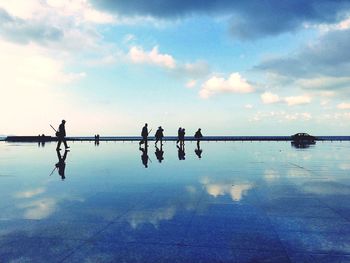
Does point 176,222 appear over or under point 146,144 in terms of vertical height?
under

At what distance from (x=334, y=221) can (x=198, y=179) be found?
5575 millimetres

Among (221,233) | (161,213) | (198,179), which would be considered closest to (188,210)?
(161,213)

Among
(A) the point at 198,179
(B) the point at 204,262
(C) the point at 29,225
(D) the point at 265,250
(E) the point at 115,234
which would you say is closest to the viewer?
(B) the point at 204,262

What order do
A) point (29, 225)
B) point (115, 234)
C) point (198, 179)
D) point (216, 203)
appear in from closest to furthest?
1. point (115, 234)
2. point (29, 225)
3. point (216, 203)
4. point (198, 179)

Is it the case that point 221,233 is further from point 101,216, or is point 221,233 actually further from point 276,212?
point 101,216

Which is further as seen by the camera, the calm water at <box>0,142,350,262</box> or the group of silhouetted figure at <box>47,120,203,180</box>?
the group of silhouetted figure at <box>47,120,203,180</box>

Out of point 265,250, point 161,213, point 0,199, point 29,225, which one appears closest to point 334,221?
point 265,250

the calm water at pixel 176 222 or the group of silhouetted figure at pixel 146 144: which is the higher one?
the group of silhouetted figure at pixel 146 144

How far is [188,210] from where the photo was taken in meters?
6.63

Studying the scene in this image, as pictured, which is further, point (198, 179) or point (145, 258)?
point (198, 179)

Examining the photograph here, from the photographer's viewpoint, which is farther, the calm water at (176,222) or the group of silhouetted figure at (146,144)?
the group of silhouetted figure at (146,144)

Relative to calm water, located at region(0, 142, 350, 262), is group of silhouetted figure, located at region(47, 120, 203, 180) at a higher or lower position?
higher

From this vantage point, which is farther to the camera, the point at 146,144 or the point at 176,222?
the point at 146,144

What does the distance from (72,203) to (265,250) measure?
15.0ft
